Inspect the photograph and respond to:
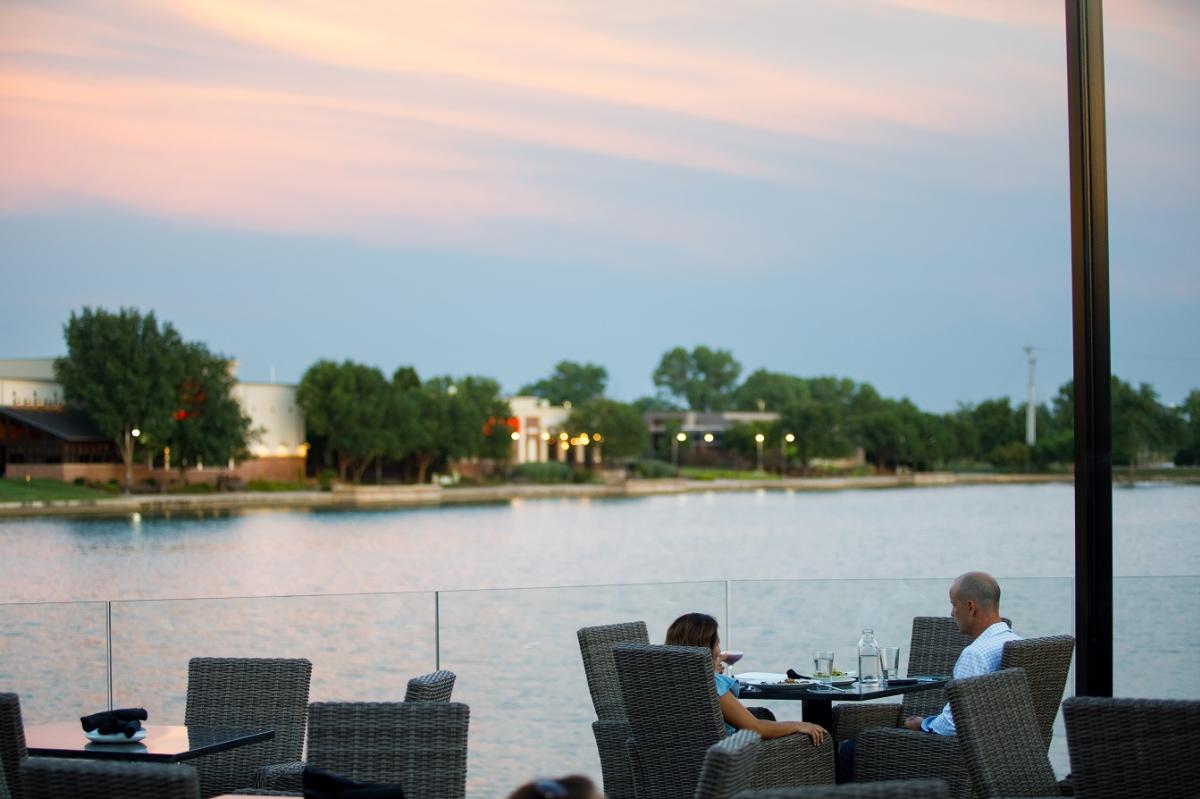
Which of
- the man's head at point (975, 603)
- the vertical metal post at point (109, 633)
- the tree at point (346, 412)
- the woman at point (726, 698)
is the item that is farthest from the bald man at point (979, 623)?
the tree at point (346, 412)

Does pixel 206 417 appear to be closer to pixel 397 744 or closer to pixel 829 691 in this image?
pixel 829 691

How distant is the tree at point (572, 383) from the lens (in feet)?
364

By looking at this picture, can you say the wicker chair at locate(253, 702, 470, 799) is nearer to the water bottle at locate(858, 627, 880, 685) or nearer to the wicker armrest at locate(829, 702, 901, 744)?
the water bottle at locate(858, 627, 880, 685)

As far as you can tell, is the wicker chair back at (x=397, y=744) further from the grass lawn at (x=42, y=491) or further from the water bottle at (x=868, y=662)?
the grass lawn at (x=42, y=491)

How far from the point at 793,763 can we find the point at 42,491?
63.8 meters

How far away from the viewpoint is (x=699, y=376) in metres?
113

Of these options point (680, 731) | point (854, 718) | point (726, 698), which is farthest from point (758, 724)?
point (854, 718)

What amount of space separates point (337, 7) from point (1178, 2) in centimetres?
8557

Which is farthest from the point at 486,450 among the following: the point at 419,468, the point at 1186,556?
the point at 1186,556

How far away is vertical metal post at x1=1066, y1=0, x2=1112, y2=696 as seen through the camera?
4.69 metres

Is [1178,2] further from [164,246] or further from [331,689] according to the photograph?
[164,246]

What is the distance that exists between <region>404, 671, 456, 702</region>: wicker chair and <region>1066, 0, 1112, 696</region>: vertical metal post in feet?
7.08

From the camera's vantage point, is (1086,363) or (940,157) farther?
(940,157)

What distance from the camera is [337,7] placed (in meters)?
88.8
